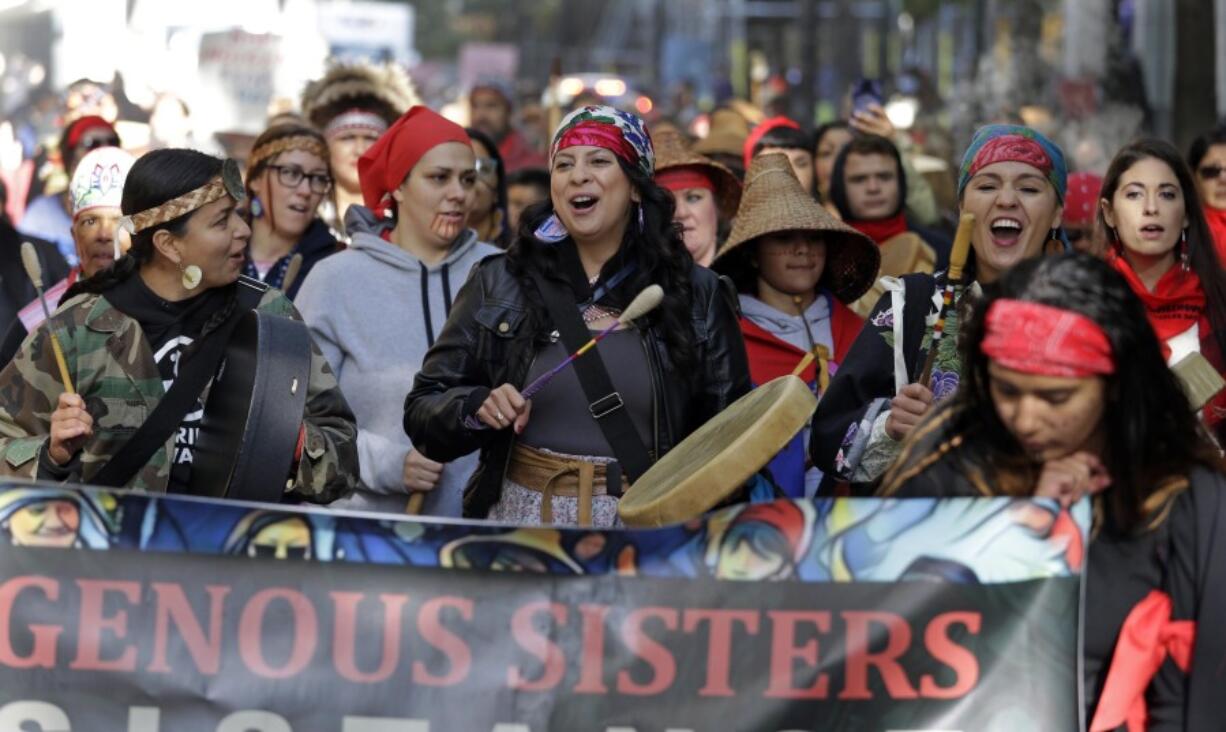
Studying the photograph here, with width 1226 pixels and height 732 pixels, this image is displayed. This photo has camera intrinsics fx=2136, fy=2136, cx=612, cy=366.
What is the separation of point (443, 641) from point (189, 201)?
1.83 metres

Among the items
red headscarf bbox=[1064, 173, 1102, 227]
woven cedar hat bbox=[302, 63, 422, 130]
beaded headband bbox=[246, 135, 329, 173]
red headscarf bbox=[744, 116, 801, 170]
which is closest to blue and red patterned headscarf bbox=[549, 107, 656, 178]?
beaded headband bbox=[246, 135, 329, 173]

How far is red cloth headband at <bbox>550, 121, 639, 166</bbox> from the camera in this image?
5.82 m

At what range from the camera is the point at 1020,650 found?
13.3ft

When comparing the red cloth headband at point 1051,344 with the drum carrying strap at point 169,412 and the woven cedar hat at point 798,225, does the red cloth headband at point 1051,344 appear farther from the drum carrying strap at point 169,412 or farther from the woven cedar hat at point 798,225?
the woven cedar hat at point 798,225

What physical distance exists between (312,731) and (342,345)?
2835 millimetres

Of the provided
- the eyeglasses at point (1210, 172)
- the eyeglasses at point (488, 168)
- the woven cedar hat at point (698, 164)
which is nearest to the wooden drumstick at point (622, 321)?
the woven cedar hat at point (698, 164)

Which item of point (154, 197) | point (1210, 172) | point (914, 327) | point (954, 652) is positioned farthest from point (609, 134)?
point (1210, 172)

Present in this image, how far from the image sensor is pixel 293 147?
843 centimetres

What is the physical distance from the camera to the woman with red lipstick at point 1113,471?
156 inches

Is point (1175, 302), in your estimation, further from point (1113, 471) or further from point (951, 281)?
point (1113, 471)

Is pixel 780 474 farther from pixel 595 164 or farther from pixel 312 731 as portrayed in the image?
pixel 312 731

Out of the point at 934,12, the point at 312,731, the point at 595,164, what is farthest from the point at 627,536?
the point at 934,12

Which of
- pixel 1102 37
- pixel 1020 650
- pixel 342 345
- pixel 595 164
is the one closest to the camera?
pixel 1020 650

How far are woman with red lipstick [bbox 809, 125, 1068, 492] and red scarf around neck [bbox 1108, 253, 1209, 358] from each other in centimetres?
68
